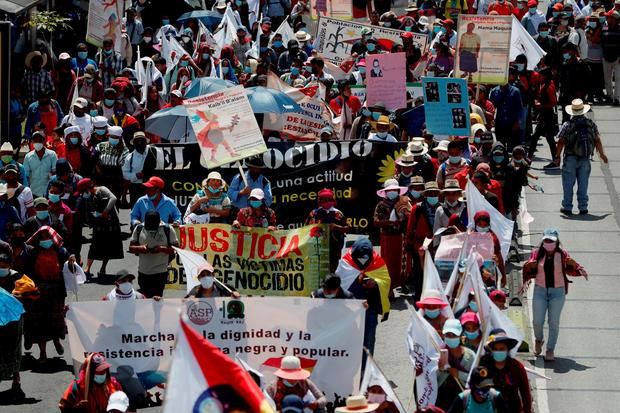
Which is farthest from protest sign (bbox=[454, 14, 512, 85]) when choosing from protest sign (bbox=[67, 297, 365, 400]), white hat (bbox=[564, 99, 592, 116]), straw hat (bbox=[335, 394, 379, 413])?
straw hat (bbox=[335, 394, 379, 413])

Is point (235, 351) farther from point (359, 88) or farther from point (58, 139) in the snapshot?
point (359, 88)

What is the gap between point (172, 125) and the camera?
84.7ft

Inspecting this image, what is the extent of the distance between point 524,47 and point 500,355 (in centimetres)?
1248

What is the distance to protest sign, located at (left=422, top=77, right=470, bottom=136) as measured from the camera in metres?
24.4

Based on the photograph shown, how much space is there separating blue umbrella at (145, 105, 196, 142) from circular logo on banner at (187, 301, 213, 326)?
8.38 metres

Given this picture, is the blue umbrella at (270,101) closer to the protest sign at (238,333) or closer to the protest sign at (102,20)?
the protest sign at (102,20)

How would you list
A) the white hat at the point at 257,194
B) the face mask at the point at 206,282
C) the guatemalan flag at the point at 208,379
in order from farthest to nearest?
the white hat at the point at 257,194 → the face mask at the point at 206,282 → the guatemalan flag at the point at 208,379

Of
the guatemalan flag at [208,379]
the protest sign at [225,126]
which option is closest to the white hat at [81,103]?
Answer: the protest sign at [225,126]

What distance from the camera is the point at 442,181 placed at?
22219mm

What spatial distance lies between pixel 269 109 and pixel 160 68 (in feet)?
17.7

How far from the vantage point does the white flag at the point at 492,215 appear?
2041cm

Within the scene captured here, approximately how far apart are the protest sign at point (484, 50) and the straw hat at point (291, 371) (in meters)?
11.8

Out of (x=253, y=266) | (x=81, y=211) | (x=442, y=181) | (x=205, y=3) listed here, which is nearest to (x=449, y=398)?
(x=253, y=266)

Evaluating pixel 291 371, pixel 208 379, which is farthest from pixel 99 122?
pixel 208 379
